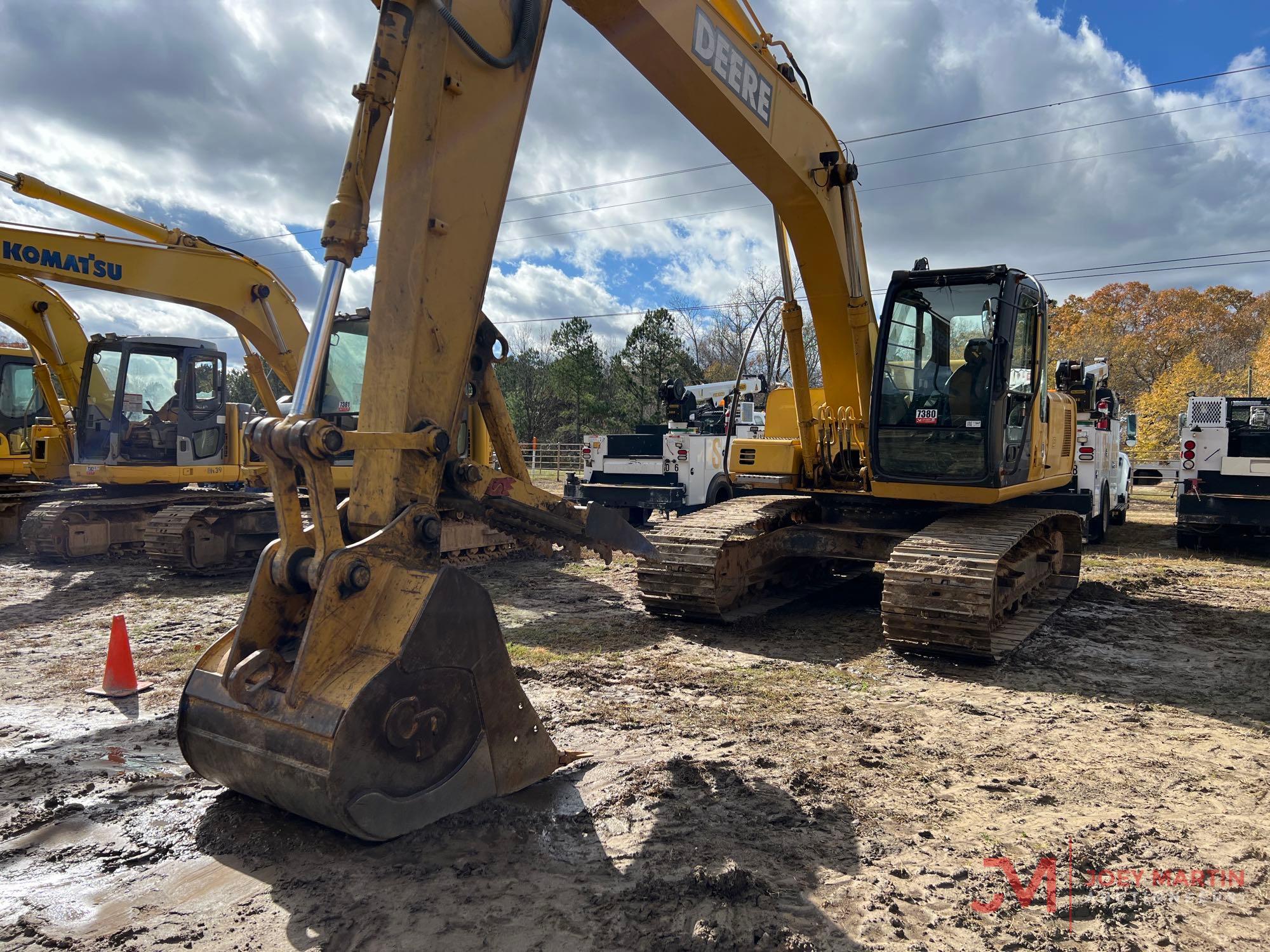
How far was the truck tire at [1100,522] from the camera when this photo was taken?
529 inches

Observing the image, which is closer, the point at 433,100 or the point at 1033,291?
the point at 433,100

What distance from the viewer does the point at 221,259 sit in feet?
34.3

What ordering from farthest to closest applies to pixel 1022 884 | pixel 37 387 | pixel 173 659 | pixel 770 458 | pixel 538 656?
1. pixel 37 387
2. pixel 770 458
3. pixel 173 659
4. pixel 538 656
5. pixel 1022 884

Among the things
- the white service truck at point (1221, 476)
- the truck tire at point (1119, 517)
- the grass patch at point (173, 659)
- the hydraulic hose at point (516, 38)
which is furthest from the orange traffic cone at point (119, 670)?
the truck tire at point (1119, 517)

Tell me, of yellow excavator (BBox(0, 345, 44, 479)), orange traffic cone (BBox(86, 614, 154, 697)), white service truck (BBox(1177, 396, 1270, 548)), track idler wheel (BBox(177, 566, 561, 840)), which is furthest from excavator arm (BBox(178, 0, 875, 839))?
yellow excavator (BBox(0, 345, 44, 479))

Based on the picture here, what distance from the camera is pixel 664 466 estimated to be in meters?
14.1

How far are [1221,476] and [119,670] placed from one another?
43.3 feet

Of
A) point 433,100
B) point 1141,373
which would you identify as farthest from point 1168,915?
point 1141,373

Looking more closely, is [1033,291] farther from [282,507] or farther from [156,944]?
→ [156,944]

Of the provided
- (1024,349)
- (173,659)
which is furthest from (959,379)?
(173,659)

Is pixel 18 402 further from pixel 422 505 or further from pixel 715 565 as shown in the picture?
pixel 422 505

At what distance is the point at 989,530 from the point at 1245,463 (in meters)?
7.59

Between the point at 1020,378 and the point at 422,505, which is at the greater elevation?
the point at 1020,378

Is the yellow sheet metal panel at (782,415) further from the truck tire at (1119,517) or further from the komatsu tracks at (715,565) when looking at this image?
the truck tire at (1119,517)
